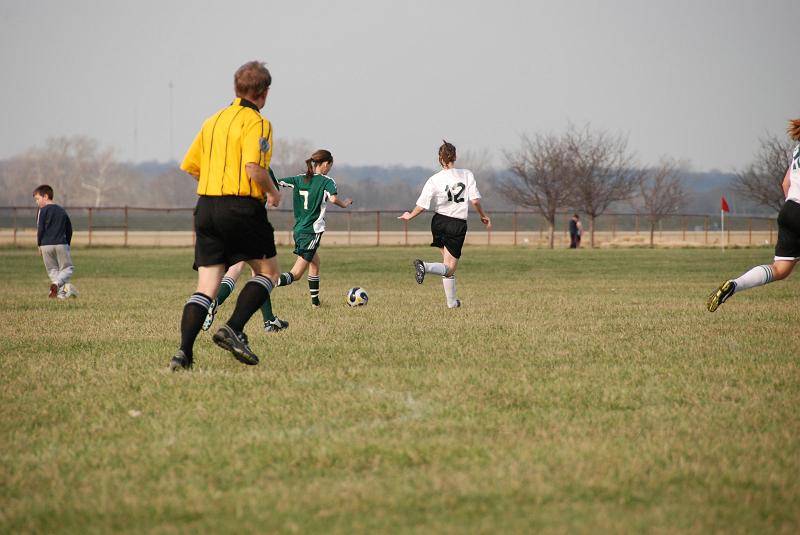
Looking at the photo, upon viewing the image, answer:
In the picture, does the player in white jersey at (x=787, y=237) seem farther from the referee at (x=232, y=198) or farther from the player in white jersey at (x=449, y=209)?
the referee at (x=232, y=198)

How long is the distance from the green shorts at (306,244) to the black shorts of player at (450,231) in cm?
151

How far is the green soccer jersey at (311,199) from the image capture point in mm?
12258

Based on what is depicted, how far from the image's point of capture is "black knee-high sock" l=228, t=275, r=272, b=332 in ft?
22.4

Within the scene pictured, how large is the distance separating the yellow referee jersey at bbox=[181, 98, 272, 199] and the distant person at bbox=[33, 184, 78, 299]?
30.0ft

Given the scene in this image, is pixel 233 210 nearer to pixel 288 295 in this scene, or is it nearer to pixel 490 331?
pixel 490 331

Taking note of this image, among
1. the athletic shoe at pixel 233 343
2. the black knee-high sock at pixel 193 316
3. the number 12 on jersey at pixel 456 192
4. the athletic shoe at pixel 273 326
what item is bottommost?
the athletic shoe at pixel 273 326

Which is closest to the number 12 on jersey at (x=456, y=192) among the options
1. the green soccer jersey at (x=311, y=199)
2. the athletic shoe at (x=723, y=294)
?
the green soccer jersey at (x=311, y=199)

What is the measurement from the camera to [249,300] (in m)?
6.94

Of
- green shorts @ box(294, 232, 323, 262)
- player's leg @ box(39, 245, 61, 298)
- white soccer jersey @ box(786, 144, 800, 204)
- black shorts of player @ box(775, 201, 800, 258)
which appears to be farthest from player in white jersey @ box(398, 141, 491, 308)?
player's leg @ box(39, 245, 61, 298)

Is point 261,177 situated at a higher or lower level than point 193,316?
higher

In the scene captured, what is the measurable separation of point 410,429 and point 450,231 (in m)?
7.73

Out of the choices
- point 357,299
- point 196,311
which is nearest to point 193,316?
point 196,311

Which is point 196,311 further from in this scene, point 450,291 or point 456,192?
point 456,192

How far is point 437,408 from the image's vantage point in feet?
17.9
